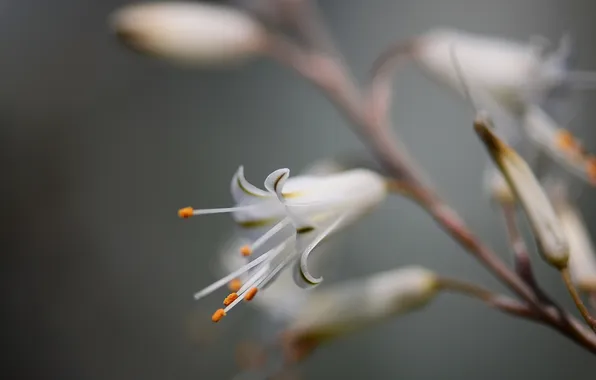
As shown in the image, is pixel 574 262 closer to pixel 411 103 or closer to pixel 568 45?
pixel 568 45

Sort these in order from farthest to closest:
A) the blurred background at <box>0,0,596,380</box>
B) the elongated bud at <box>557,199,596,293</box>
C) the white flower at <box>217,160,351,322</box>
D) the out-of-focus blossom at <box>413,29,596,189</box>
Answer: the blurred background at <box>0,0,596,380</box>
the white flower at <box>217,160,351,322</box>
the out-of-focus blossom at <box>413,29,596,189</box>
the elongated bud at <box>557,199,596,293</box>

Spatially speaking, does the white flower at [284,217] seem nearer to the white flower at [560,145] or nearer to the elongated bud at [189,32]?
the white flower at [560,145]

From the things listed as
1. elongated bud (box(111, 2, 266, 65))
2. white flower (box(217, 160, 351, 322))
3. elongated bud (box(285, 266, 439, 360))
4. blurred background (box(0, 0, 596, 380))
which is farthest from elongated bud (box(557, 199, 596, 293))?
blurred background (box(0, 0, 596, 380))

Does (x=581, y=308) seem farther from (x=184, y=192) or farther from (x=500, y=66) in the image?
(x=184, y=192)

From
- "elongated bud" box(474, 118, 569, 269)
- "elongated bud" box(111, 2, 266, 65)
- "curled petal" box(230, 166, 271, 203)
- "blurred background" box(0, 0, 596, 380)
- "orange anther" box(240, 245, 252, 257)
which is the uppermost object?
"elongated bud" box(111, 2, 266, 65)

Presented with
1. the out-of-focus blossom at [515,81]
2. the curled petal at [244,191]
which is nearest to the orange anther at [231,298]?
the curled petal at [244,191]

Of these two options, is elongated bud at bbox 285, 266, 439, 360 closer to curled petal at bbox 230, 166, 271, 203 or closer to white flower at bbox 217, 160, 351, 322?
white flower at bbox 217, 160, 351, 322
